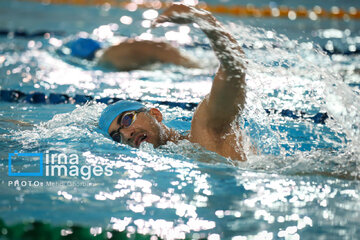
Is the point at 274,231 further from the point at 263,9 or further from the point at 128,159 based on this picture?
the point at 263,9

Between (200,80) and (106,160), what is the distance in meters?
2.81

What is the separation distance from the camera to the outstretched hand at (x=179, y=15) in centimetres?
207

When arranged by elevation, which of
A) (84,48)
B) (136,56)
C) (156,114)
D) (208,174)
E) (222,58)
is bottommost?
(208,174)

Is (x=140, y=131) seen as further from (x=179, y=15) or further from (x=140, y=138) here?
(x=179, y=15)

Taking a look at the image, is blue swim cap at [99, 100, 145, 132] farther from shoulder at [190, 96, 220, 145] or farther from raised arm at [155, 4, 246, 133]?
raised arm at [155, 4, 246, 133]

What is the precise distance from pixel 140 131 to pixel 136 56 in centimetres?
320

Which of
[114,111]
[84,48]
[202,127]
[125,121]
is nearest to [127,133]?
[125,121]

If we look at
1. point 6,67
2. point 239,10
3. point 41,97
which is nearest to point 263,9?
point 239,10

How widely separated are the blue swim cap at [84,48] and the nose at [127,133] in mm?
3633

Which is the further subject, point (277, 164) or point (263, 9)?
point (263, 9)

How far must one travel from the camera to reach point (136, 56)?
18.1 feet

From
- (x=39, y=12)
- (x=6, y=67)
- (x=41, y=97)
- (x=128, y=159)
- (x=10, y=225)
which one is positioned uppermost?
(x=39, y=12)

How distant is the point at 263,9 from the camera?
9.09 meters

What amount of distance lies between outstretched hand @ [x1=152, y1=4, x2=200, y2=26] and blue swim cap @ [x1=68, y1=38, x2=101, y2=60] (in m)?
3.99
